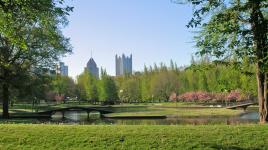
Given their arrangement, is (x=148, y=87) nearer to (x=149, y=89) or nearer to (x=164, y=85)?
(x=149, y=89)

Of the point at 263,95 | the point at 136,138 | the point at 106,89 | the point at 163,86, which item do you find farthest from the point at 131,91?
the point at 136,138

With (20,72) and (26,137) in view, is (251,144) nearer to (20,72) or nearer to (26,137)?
(26,137)

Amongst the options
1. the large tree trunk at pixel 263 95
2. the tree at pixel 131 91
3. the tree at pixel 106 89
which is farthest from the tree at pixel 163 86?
the large tree trunk at pixel 263 95

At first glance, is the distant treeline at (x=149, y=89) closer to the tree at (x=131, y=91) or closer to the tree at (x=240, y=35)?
the tree at (x=131, y=91)

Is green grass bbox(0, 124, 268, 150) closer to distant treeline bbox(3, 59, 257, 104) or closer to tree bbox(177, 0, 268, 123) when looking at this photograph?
tree bbox(177, 0, 268, 123)

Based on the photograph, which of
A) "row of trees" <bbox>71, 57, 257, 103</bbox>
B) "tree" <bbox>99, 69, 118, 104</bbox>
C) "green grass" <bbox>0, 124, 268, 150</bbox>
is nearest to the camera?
"green grass" <bbox>0, 124, 268, 150</bbox>

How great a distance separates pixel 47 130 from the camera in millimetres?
16844

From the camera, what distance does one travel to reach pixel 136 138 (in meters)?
15.4

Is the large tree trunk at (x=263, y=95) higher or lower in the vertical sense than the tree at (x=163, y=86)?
lower

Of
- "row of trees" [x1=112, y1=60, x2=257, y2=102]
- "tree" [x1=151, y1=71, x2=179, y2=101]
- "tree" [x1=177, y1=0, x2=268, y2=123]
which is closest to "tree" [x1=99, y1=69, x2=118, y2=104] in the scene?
"row of trees" [x1=112, y1=60, x2=257, y2=102]

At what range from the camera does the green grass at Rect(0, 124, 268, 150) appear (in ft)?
48.7

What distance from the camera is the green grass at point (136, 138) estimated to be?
14.8m

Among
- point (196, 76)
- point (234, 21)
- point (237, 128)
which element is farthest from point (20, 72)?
point (196, 76)

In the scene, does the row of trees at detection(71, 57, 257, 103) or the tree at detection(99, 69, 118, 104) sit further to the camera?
the tree at detection(99, 69, 118, 104)
